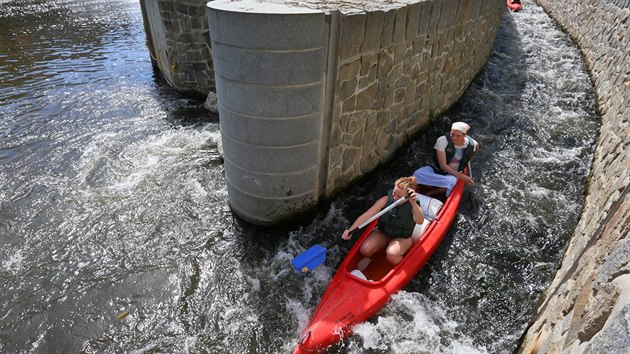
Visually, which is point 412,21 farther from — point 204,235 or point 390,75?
point 204,235

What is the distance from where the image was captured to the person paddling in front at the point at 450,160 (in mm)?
4969

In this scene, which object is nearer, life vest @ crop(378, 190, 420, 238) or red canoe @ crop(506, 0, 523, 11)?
life vest @ crop(378, 190, 420, 238)

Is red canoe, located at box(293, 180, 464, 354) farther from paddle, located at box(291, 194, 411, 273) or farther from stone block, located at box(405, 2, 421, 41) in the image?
stone block, located at box(405, 2, 421, 41)

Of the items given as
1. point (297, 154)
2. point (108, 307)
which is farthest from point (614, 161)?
point (108, 307)

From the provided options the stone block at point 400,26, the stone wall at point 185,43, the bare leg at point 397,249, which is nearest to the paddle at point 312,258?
the bare leg at point 397,249

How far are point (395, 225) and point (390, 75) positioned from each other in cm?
209

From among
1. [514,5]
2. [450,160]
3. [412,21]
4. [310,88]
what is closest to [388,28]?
[412,21]

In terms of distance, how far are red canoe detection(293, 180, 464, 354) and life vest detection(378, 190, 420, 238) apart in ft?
0.71

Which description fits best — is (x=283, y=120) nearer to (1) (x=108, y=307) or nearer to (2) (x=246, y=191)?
(2) (x=246, y=191)

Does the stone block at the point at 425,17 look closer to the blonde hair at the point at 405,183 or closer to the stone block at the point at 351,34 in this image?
the stone block at the point at 351,34

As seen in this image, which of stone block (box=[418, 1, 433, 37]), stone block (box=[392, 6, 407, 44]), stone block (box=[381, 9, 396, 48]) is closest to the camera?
stone block (box=[381, 9, 396, 48])

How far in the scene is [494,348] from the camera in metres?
3.34

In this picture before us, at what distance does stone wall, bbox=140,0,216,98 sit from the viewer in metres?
7.27

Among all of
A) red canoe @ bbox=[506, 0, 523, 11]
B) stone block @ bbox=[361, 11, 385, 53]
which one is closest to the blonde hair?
stone block @ bbox=[361, 11, 385, 53]
